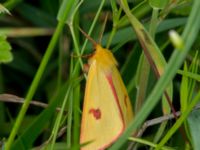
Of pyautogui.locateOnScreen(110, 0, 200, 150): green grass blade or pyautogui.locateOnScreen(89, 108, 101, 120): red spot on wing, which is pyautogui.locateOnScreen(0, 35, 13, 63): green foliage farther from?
pyautogui.locateOnScreen(110, 0, 200, 150): green grass blade

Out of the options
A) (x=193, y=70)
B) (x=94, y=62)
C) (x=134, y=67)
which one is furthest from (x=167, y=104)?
(x=134, y=67)

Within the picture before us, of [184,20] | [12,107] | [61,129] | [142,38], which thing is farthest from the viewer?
[12,107]

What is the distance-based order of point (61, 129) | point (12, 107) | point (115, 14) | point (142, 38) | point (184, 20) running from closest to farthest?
point (142, 38) < point (115, 14) < point (61, 129) < point (184, 20) < point (12, 107)

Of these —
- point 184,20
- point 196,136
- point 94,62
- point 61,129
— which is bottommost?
point 196,136

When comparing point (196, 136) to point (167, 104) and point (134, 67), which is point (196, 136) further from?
point (134, 67)

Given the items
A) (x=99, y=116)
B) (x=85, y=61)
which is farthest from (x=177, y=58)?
(x=85, y=61)

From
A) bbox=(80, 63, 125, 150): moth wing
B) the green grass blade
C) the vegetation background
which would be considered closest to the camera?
the green grass blade

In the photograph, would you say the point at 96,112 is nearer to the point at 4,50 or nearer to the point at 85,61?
the point at 4,50

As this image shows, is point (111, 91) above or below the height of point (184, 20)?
below

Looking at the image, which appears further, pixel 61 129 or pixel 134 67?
pixel 134 67

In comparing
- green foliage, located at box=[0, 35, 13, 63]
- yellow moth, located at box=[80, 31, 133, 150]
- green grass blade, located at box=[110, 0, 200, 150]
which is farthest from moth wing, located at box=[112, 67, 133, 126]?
green grass blade, located at box=[110, 0, 200, 150]
